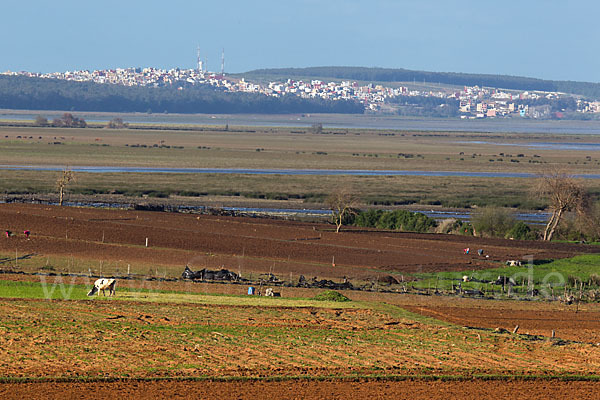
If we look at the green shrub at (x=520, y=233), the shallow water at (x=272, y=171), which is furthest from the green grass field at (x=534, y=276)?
the shallow water at (x=272, y=171)

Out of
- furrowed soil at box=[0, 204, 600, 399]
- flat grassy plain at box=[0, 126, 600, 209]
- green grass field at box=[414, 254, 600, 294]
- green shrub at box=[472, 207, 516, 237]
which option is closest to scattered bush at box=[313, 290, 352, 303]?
furrowed soil at box=[0, 204, 600, 399]

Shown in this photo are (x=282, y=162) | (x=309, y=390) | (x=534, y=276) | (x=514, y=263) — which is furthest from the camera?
(x=282, y=162)

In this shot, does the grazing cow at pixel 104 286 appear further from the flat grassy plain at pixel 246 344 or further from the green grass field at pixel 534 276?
the green grass field at pixel 534 276

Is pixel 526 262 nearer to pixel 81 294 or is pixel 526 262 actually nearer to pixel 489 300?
pixel 489 300

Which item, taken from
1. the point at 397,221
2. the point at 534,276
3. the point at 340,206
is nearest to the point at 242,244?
the point at 340,206

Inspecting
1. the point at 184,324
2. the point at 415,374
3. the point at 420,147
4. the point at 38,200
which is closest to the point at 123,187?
the point at 38,200

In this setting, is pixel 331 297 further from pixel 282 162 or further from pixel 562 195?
pixel 282 162
